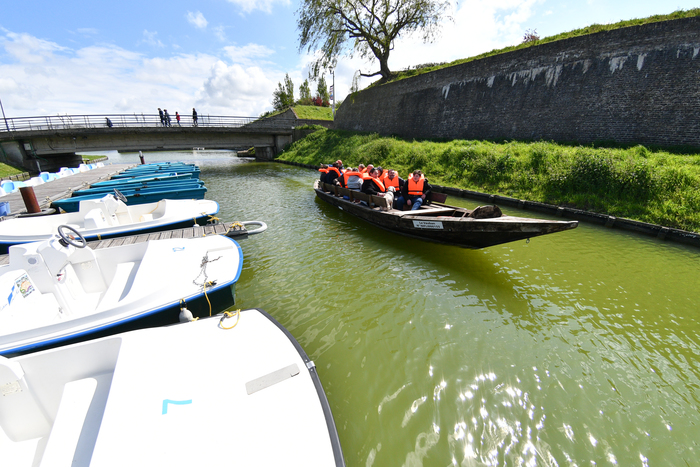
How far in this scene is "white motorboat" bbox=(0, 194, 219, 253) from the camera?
6559 mm

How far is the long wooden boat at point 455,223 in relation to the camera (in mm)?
5480

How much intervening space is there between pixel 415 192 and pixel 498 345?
519cm

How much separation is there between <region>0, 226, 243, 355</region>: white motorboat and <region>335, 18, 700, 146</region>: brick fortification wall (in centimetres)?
1749

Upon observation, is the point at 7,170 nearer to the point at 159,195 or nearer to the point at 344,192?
the point at 159,195

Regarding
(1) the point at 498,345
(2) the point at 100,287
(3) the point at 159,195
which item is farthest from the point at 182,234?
(1) the point at 498,345

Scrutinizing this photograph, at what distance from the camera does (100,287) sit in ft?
14.9

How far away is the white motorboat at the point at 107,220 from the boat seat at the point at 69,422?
212 inches

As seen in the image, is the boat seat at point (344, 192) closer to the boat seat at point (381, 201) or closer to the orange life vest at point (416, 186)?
the boat seat at point (381, 201)

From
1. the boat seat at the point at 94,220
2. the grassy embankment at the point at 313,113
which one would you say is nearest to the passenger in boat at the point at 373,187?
the boat seat at the point at 94,220

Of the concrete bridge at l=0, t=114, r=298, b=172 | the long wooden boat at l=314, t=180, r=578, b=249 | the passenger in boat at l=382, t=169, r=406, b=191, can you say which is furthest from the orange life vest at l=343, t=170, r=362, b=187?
the concrete bridge at l=0, t=114, r=298, b=172

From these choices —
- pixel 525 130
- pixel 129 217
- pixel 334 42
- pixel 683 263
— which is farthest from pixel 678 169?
pixel 334 42

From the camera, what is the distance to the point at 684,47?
1131 centimetres

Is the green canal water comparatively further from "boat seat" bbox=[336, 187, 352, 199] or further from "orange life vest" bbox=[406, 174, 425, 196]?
"boat seat" bbox=[336, 187, 352, 199]

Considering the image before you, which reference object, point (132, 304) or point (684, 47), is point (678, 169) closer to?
point (684, 47)
